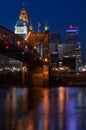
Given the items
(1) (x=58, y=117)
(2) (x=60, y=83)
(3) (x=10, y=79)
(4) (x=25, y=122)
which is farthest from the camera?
(3) (x=10, y=79)


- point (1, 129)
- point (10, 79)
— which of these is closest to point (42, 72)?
point (10, 79)

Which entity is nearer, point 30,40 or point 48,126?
point 48,126

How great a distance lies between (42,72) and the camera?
96.1 metres

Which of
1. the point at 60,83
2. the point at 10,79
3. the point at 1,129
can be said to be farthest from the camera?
the point at 10,79

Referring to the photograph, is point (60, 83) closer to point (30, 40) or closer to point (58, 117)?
point (30, 40)

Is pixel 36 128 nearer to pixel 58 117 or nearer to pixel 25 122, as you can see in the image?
pixel 25 122

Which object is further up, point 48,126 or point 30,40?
point 30,40

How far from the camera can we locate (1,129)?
22.7 meters

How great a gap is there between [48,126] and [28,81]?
248 feet

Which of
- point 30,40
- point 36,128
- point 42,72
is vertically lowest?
point 36,128

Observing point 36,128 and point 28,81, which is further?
point 28,81

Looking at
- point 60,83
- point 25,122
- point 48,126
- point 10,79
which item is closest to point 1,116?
point 25,122

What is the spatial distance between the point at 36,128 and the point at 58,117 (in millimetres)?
5754

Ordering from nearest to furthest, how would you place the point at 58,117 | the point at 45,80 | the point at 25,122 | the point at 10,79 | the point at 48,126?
1. the point at 48,126
2. the point at 25,122
3. the point at 58,117
4. the point at 45,80
5. the point at 10,79
